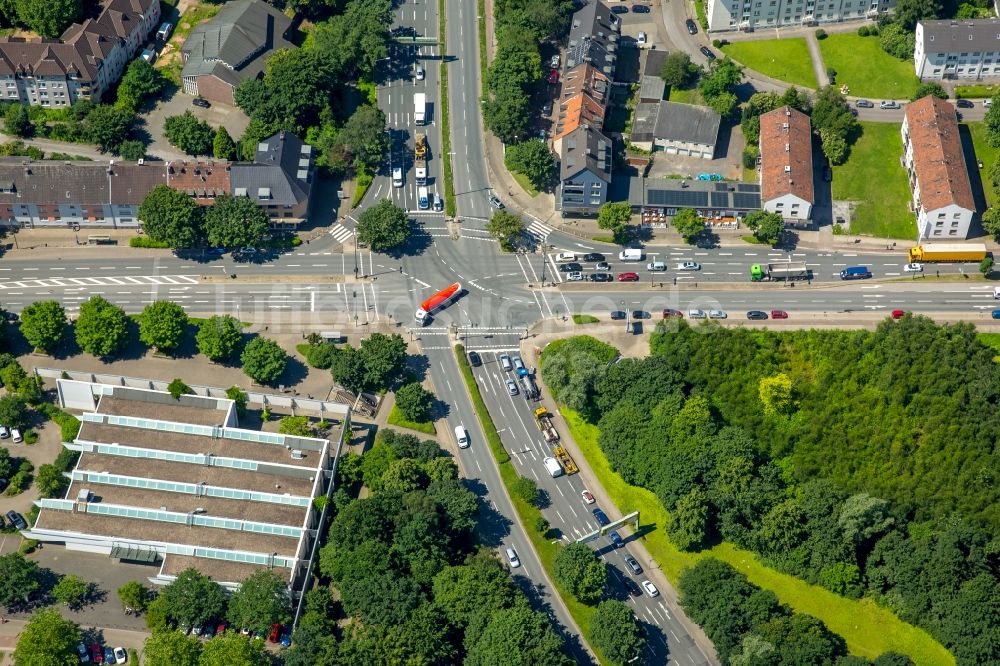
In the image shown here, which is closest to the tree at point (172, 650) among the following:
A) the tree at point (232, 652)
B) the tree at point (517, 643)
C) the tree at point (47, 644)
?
the tree at point (232, 652)

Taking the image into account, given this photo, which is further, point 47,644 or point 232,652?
point 47,644

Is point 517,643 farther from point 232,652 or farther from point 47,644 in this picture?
point 47,644

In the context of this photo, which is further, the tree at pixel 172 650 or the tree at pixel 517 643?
the tree at pixel 517 643

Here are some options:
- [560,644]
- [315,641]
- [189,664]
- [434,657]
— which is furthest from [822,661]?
[189,664]

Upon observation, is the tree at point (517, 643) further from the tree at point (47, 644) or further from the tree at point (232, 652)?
the tree at point (47, 644)

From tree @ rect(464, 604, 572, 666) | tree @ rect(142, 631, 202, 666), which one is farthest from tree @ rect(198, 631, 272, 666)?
tree @ rect(464, 604, 572, 666)

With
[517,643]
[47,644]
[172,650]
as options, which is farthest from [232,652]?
[517,643]
